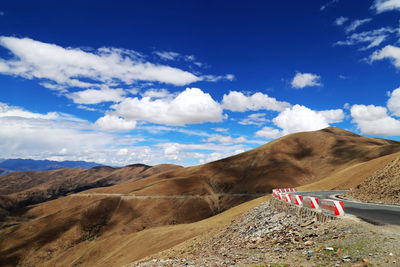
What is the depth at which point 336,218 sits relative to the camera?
15.5 metres

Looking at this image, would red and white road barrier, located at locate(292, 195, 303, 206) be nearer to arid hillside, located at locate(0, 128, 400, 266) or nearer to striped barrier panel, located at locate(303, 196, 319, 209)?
striped barrier panel, located at locate(303, 196, 319, 209)

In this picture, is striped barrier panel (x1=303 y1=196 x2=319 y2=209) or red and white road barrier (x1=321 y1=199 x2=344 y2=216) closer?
red and white road barrier (x1=321 y1=199 x2=344 y2=216)

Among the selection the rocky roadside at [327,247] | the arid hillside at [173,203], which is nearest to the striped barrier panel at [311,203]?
the rocky roadside at [327,247]

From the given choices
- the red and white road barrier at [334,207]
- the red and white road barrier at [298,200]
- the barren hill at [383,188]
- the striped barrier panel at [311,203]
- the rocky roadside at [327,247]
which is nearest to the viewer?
the rocky roadside at [327,247]

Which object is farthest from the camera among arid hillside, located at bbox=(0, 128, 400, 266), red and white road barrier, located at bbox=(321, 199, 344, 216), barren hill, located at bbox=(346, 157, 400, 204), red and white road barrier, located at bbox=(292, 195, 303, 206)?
arid hillside, located at bbox=(0, 128, 400, 266)

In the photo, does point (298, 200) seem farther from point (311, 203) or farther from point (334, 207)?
point (334, 207)

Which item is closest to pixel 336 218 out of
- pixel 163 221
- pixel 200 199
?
pixel 163 221

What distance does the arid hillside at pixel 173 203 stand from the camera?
6138cm

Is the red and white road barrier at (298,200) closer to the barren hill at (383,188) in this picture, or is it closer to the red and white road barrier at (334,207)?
the red and white road barrier at (334,207)

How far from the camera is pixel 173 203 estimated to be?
12075 centimetres

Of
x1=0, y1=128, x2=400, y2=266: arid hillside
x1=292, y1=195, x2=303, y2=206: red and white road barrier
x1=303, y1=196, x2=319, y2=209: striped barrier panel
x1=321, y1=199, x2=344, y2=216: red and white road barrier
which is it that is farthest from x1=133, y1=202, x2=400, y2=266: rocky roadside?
x1=0, y1=128, x2=400, y2=266: arid hillside

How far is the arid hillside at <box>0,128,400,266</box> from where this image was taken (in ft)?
201

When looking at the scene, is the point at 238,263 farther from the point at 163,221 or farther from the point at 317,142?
the point at 317,142

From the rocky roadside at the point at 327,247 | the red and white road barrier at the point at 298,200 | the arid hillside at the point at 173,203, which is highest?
the red and white road barrier at the point at 298,200
